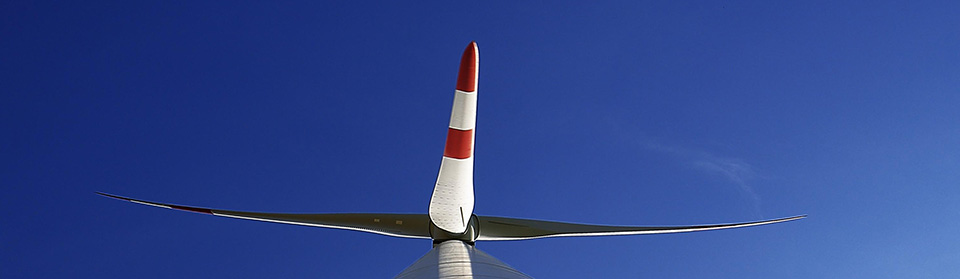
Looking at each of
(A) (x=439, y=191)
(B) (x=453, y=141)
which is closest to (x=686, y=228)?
(A) (x=439, y=191)

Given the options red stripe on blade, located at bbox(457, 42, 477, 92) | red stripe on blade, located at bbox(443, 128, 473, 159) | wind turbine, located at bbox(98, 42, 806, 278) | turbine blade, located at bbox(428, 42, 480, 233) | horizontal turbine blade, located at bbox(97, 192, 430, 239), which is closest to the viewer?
red stripe on blade, located at bbox(457, 42, 477, 92)

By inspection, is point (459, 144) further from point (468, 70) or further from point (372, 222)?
point (372, 222)

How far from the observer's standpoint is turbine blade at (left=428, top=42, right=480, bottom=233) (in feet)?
29.9

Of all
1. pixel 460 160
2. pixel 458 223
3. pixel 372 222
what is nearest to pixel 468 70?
pixel 460 160

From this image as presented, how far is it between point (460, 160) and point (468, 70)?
2.37 m

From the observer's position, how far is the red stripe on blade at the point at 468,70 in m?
8.89

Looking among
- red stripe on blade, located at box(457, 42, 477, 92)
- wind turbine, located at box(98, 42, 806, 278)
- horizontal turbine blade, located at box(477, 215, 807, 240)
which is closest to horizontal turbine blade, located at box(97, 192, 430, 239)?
wind turbine, located at box(98, 42, 806, 278)

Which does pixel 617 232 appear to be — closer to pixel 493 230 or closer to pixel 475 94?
pixel 493 230

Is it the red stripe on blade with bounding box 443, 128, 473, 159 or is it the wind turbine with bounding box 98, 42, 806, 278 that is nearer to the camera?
the wind turbine with bounding box 98, 42, 806, 278

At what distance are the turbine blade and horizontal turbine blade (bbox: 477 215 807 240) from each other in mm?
2810

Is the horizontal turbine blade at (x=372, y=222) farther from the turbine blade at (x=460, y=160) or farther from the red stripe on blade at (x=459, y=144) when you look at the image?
the red stripe on blade at (x=459, y=144)

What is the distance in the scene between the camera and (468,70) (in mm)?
9008

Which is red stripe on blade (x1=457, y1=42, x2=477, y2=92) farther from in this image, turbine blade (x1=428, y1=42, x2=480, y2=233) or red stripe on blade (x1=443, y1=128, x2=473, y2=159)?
red stripe on blade (x1=443, y1=128, x2=473, y2=159)

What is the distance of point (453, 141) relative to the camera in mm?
10461
